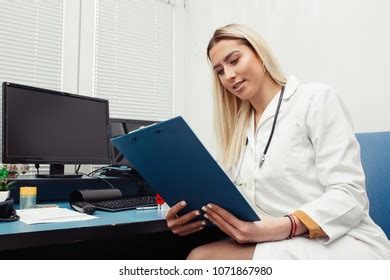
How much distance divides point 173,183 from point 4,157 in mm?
848

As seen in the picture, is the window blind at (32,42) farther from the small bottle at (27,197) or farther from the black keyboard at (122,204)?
the black keyboard at (122,204)

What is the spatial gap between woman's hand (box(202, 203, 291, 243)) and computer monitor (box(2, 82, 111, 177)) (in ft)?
Answer: 3.24

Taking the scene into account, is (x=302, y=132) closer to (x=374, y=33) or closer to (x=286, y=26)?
(x=374, y=33)

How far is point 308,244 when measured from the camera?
0.97 m

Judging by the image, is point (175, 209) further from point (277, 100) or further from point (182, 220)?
point (277, 100)

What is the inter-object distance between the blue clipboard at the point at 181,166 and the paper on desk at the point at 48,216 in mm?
287

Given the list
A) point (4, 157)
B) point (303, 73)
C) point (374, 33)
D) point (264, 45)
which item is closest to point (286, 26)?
point (303, 73)

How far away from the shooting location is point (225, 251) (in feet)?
3.43

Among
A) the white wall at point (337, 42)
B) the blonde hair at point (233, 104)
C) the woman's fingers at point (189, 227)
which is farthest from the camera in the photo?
the white wall at point (337, 42)

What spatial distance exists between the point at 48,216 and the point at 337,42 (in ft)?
5.04

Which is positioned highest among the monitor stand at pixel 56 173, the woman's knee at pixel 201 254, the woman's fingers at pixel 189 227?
the monitor stand at pixel 56 173

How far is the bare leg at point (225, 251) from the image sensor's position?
3.33 ft

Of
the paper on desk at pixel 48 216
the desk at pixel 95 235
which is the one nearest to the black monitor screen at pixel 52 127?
the desk at pixel 95 235

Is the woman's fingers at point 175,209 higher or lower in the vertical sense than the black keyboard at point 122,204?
higher
